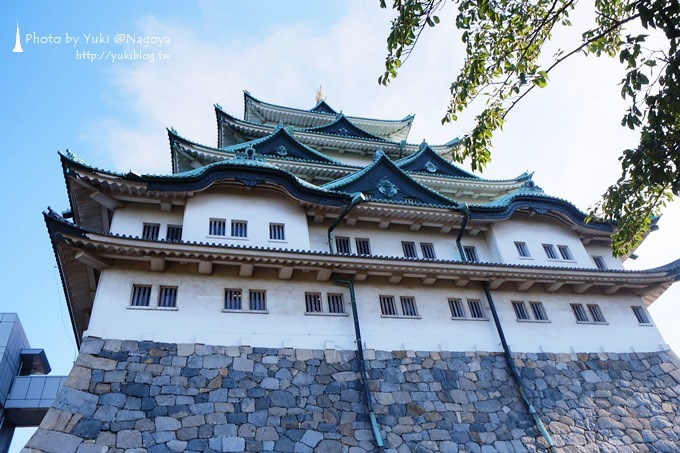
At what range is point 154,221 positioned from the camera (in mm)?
14773

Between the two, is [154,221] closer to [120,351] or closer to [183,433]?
[120,351]

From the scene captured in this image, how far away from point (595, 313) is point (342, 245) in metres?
8.96

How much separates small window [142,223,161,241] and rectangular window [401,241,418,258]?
8.04 metres

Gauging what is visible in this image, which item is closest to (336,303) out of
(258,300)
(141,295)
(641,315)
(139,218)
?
(258,300)

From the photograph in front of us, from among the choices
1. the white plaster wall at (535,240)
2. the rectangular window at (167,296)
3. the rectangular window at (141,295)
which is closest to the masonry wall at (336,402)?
the rectangular window at (141,295)

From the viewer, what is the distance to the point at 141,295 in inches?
494

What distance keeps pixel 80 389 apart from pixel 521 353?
11.9m

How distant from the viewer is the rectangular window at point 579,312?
16078 mm

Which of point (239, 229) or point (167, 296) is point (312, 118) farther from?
point (167, 296)

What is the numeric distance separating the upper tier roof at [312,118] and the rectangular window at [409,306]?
1506 centimetres

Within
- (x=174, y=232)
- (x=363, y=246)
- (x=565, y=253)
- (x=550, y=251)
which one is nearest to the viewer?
(x=174, y=232)

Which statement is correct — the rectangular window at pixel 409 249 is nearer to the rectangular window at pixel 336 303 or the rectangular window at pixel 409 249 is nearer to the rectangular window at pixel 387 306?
the rectangular window at pixel 387 306

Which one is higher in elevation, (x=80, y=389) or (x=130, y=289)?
(x=130, y=289)

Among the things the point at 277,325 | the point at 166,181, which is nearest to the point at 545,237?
the point at 277,325
